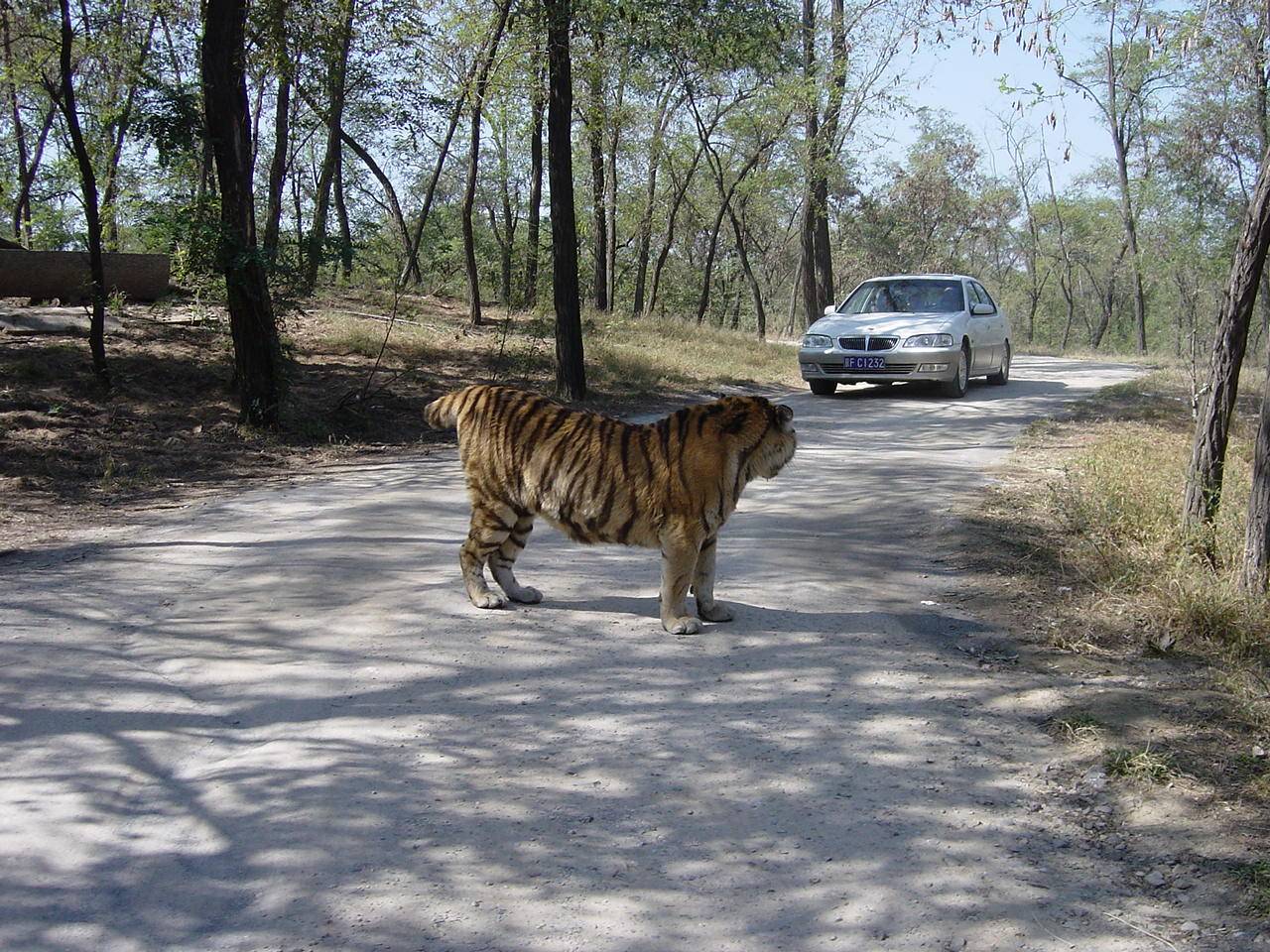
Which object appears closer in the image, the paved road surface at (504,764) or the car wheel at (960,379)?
the paved road surface at (504,764)

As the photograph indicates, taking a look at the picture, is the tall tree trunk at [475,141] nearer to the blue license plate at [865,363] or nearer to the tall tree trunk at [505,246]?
the tall tree trunk at [505,246]

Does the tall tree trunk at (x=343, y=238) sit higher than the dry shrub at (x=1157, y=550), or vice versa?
the tall tree trunk at (x=343, y=238)

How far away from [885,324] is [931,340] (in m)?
0.73

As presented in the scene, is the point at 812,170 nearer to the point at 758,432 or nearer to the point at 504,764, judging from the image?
the point at 758,432

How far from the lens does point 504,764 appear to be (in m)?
4.16

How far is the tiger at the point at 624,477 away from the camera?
5.37 metres

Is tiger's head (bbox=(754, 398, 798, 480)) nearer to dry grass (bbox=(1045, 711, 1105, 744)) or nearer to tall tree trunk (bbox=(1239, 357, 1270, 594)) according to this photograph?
dry grass (bbox=(1045, 711, 1105, 744))

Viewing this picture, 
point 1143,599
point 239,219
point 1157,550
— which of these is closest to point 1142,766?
point 1143,599

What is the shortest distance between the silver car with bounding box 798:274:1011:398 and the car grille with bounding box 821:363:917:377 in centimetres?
1

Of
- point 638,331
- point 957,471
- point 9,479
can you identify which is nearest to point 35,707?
point 9,479

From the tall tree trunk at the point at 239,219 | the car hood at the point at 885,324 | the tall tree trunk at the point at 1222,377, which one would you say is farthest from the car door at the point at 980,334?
the tall tree trunk at the point at 239,219

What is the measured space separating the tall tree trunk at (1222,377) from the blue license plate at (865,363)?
8128mm

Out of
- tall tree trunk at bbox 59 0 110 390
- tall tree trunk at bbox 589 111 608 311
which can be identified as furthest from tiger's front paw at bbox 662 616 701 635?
tall tree trunk at bbox 589 111 608 311

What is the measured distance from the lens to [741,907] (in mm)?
3256
